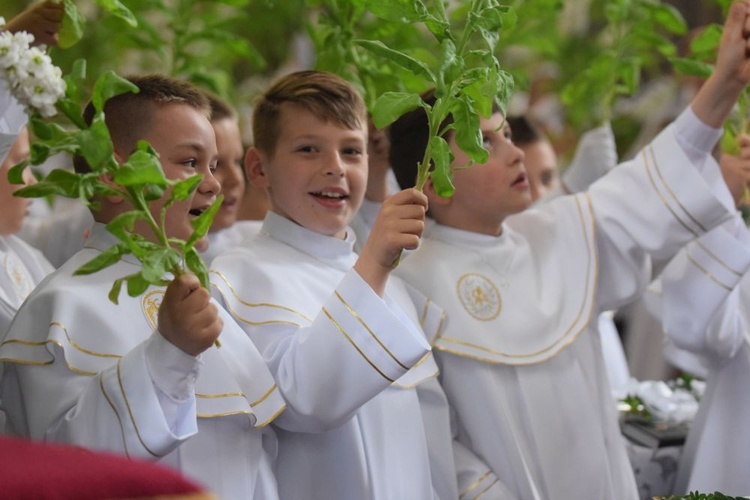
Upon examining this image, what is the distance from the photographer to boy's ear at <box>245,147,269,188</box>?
96.7 inches

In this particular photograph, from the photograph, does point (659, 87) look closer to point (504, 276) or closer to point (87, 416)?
point (504, 276)

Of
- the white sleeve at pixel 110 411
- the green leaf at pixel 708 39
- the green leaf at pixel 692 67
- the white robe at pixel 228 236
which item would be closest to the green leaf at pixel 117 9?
the white sleeve at pixel 110 411

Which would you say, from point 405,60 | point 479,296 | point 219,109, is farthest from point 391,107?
point 219,109

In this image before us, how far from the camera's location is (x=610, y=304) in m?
2.87

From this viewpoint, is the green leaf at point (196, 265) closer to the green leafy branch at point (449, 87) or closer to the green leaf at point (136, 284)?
the green leaf at point (136, 284)

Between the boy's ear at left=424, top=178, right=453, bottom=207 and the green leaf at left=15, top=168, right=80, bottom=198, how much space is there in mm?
1277

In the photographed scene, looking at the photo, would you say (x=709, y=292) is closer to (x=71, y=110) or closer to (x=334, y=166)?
(x=334, y=166)

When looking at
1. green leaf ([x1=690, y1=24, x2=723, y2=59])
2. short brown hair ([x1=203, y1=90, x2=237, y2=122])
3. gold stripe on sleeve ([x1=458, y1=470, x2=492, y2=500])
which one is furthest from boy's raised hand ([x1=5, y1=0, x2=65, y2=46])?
green leaf ([x1=690, y1=24, x2=723, y2=59])

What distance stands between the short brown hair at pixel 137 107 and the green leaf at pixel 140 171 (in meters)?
0.44

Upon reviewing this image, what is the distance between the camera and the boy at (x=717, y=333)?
2883 millimetres

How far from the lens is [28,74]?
1599 millimetres

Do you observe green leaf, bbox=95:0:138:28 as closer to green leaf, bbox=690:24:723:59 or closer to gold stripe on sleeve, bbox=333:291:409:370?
gold stripe on sleeve, bbox=333:291:409:370

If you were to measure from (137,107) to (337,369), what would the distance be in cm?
65

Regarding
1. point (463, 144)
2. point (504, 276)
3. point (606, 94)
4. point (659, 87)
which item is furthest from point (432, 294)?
point (659, 87)
